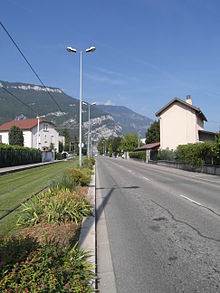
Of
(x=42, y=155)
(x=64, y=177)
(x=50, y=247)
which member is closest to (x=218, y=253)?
(x=50, y=247)

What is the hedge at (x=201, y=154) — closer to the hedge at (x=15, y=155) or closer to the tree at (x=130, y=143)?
the hedge at (x=15, y=155)

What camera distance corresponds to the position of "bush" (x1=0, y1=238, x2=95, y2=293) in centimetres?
281

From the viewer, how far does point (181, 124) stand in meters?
46.2

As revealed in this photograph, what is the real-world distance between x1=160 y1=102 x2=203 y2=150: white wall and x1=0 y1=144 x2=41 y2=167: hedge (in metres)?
23.6

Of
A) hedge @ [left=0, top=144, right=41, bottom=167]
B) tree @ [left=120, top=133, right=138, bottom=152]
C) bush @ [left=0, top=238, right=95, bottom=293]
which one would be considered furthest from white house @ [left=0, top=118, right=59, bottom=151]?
bush @ [left=0, top=238, right=95, bottom=293]

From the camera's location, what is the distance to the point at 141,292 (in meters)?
3.70

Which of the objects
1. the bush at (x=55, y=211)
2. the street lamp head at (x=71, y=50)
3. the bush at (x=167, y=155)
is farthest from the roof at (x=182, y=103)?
the bush at (x=55, y=211)

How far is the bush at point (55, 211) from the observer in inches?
264

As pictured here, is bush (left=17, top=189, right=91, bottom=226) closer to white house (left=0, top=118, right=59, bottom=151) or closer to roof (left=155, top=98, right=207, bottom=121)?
roof (left=155, top=98, right=207, bottom=121)

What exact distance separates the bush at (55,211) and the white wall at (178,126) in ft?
129

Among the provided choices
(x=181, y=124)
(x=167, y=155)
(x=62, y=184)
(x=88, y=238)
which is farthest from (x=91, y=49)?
(x=181, y=124)

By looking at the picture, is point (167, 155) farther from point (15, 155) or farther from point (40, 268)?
point (40, 268)

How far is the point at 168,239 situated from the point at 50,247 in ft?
10.4

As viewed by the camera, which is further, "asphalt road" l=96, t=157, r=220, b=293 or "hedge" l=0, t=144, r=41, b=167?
"hedge" l=0, t=144, r=41, b=167
